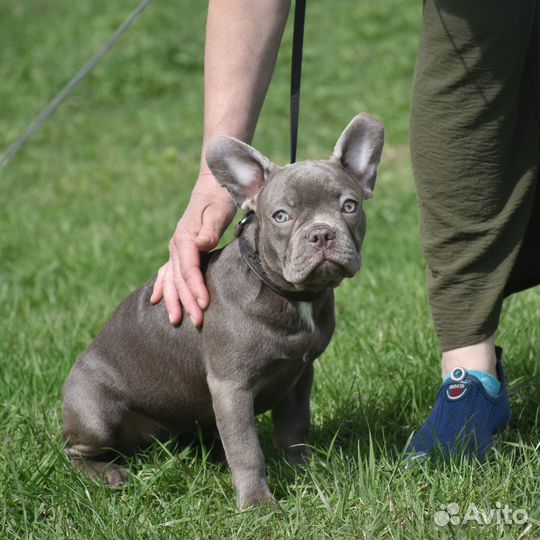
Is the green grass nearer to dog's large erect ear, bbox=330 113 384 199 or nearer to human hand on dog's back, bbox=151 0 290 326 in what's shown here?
human hand on dog's back, bbox=151 0 290 326

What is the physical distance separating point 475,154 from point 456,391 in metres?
0.77

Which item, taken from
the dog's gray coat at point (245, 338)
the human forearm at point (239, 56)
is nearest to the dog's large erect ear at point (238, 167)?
the dog's gray coat at point (245, 338)

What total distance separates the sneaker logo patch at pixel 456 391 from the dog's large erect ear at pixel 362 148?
705 millimetres

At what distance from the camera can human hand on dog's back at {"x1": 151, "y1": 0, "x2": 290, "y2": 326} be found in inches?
122

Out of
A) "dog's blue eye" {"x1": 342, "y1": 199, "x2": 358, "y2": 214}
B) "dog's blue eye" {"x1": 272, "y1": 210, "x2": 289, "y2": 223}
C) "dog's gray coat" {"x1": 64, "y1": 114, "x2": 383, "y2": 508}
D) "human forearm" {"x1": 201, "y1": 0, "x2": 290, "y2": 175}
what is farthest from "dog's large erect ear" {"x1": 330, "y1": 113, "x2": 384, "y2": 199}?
"human forearm" {"x1": 201, "y1": 0, "x2": 290, "y2": 175}

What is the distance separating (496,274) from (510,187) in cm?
29

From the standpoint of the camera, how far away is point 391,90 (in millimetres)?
9562

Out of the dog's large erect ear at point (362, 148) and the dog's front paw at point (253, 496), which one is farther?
the dog's large erect ear at point (362, 148)

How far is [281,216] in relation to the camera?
278cm

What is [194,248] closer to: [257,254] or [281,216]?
[257,254]

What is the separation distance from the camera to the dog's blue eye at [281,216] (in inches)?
109

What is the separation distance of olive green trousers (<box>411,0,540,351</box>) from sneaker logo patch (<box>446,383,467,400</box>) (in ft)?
0.50

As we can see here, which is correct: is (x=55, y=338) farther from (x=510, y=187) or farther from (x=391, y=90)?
(x=391, y=90)
